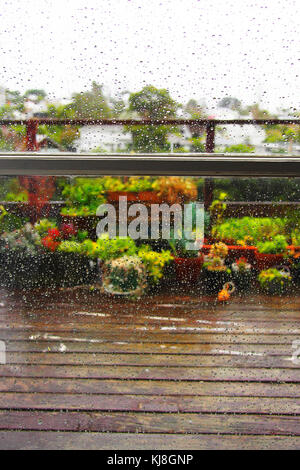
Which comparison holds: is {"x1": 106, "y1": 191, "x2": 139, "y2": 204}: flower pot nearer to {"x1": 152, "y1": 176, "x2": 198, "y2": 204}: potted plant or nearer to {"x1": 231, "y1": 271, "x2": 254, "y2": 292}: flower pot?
{"x1": 152, "y1": 176, "x2": 198, "y2": 204}: potted plant

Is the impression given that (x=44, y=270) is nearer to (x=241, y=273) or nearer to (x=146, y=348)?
(x=146, y=348)

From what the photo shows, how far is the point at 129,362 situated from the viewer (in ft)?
A: 3.01

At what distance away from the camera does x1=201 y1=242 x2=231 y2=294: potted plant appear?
90cm

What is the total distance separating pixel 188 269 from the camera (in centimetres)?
89

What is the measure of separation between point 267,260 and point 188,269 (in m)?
0.22

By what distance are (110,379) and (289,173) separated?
73 centimetres

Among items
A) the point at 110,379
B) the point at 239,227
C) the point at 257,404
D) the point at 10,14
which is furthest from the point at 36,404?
the point at 10,14

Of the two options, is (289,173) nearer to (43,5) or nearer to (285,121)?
(285,121)

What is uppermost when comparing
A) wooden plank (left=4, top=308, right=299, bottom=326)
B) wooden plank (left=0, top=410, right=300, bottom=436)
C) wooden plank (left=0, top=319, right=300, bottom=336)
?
wooden plank (left=4, top=308, right=299, bottom=326)

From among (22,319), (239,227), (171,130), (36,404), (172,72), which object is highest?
(172,72)

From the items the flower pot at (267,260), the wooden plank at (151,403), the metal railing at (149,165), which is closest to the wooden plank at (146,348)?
the wooden plank at (151,403)

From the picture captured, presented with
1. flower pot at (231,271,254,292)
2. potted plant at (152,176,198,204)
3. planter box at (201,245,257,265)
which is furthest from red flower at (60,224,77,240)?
flower pot at (231,271,254,292)

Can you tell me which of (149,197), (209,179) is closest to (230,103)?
(209,179)

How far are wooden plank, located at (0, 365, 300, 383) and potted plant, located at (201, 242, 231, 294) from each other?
0.81ft
